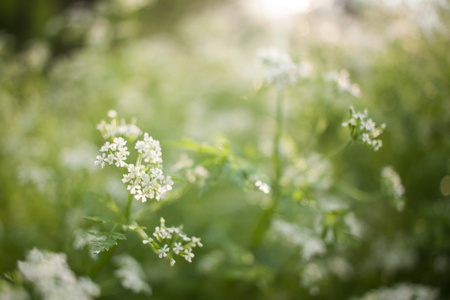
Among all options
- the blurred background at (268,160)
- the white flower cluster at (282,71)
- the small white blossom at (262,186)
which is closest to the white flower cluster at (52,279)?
the blurred background at (268,160)

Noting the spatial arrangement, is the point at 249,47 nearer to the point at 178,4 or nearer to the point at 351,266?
the point at 351,266

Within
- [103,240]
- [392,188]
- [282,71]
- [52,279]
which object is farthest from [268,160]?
[52,279]

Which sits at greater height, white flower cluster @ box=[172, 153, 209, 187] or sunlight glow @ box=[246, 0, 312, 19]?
sunlight glow @ box=[246, 0, 312, 19]

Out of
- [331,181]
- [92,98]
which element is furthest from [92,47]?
[331,181]

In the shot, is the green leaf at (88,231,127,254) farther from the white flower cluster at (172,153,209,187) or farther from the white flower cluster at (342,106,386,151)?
the white flower cluster at (342,106,386,151)

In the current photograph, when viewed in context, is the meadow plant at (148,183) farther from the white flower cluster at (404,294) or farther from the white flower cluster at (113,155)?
the white flower cluster at (404,294)

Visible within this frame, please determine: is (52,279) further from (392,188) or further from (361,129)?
(392,188)

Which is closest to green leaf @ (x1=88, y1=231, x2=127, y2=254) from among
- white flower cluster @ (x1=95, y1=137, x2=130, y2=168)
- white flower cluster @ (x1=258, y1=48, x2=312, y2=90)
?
white flower cluster @ (x1=95, y1=137, x2=130, y2=168)
